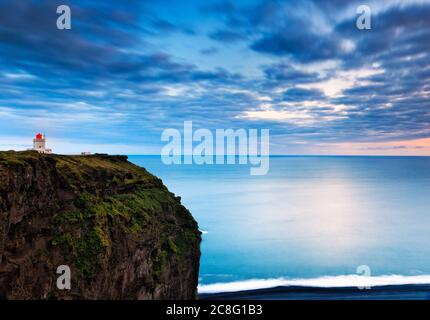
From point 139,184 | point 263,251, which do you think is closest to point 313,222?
point 263,251

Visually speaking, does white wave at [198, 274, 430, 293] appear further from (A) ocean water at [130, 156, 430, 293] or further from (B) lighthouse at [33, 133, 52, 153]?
(B) lighthouse at [33, 133, 52, 153]

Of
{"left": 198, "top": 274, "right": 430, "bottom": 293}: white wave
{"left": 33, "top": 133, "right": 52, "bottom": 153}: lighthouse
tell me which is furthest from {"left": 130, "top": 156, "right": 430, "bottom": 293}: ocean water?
{"left": 33, "top": 133, "right": 52, "bottom": 153}: lighthouse

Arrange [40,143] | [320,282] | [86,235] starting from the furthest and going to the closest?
[320,282] < [40,143] < [86,235]

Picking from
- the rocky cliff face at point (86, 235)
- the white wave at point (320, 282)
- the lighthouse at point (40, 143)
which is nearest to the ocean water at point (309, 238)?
the white wave at point (320, 282)

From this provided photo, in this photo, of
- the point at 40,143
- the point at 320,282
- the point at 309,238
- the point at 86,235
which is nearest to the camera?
the point at 86,235

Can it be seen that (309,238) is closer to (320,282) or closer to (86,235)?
(320,282)

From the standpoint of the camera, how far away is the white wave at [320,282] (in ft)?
210

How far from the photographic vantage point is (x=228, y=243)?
91.5 m

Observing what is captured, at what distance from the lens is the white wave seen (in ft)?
210

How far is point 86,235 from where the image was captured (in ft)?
83.9

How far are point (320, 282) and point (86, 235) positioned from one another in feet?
186

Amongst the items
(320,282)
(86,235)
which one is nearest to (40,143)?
(86,235)
